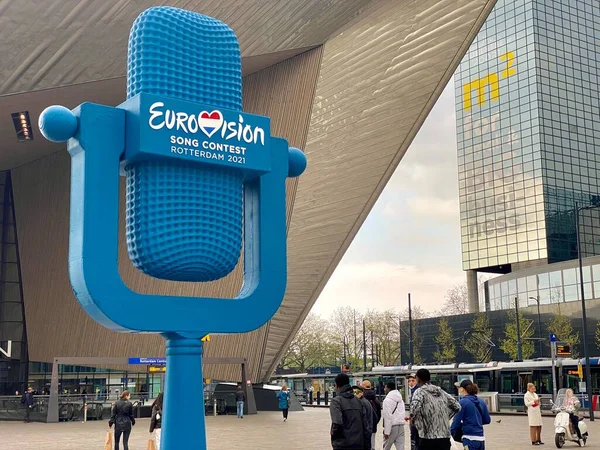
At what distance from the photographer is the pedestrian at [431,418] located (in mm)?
7855

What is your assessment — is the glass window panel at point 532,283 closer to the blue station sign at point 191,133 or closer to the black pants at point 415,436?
the black pants at point 415,436

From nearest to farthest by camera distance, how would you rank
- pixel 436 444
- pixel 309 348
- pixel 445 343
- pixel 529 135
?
pixel 436 444 < pixel 445 343 < pixel 309 348 < pixel 529 135

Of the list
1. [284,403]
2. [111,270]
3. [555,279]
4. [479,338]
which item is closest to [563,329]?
[479,338]

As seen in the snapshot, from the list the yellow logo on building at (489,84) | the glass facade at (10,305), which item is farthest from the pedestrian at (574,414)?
the yellow logo on building at (489,84)

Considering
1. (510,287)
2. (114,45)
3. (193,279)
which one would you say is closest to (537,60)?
(510,287)

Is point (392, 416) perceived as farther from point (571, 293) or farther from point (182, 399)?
point (571, 293)

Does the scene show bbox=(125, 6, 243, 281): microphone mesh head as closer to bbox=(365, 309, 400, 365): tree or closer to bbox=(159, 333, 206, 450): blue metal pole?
bbox=(159, 333, 206, 450): blue metal pole

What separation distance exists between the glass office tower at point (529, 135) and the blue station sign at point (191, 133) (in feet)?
270

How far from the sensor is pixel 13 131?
31.1 m

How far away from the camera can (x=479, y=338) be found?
2670 inches

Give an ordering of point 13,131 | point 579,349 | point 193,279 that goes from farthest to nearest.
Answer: point 579,349, point 13,131, point 193,279

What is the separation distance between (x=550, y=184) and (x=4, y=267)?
2485 inches

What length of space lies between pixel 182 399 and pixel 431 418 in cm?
268

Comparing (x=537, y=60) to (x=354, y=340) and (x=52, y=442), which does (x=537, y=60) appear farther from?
(x=52, y=442)
